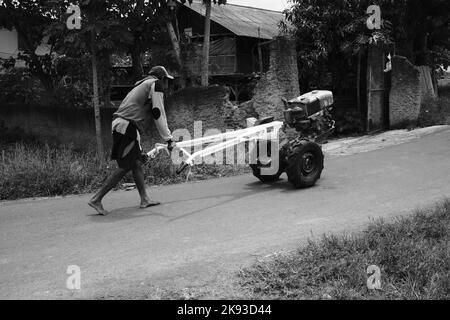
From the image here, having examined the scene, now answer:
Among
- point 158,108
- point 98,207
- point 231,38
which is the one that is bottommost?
point 98,207

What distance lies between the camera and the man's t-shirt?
6.95 m

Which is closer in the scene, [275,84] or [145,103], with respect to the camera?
[145,103]

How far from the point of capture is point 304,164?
795 cm

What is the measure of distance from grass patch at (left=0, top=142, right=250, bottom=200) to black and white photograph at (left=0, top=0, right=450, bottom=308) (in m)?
0.03

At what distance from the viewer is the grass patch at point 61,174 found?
27.7 feet

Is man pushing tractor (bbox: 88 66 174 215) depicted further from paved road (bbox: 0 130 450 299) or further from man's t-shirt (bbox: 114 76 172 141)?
paved road (bbox: 0 130 450 299)

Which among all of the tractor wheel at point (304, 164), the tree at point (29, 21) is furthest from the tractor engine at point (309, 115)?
A: the tree at point (29, 21)

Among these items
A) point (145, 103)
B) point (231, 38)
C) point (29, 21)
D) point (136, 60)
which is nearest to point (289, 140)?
point (145, 103)

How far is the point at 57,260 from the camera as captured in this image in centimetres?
512

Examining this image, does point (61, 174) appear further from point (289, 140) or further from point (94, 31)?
point (289, 140)

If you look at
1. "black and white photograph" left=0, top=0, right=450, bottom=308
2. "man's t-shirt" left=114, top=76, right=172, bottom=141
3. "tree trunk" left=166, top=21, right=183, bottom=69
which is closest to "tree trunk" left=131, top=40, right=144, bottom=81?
"black and white photograph" left=0, top=0, right=450, bottom=308

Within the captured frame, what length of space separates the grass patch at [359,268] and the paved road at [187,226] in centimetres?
41

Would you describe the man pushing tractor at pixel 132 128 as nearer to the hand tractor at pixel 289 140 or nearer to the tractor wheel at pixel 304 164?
the hand tractor at pixel 289 140

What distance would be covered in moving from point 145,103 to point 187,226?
1.91 m
